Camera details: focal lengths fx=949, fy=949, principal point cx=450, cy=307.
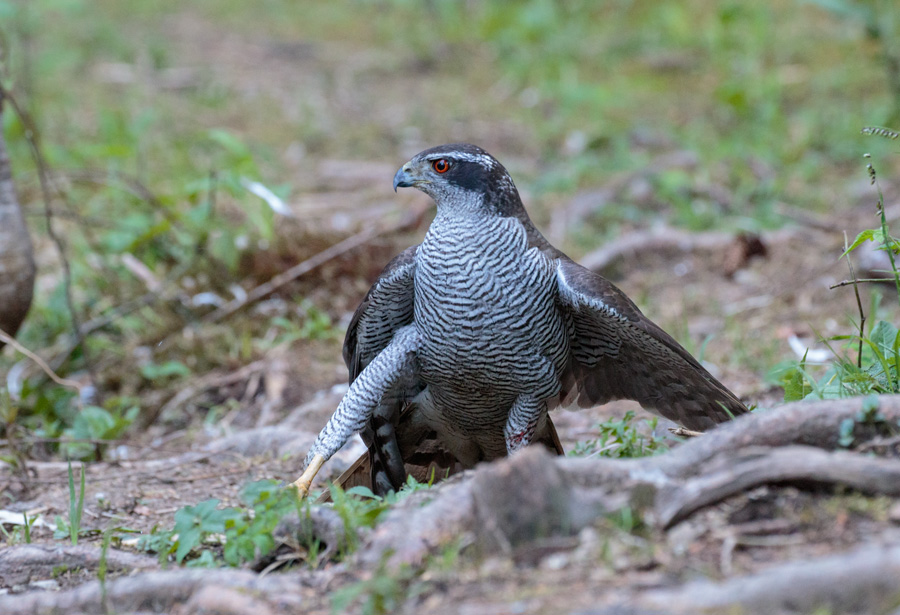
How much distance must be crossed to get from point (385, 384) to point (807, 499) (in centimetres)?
194

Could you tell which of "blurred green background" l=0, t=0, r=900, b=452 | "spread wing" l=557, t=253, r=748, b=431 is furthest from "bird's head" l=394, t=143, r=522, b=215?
"blurred green background" l=0, t=0, r=900, b=452

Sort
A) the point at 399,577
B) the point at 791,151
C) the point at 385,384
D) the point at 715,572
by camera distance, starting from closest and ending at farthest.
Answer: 1. the point at 715,572
2. the point at 399,577
3. the point at 385,384
4. the point at 791,151

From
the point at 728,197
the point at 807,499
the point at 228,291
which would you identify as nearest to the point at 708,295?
the point at 728,197

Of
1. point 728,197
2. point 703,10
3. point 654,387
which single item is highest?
point 703,10

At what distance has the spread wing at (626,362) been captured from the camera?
3705 mm

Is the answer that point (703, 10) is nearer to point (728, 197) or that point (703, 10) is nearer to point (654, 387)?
point (728, 197)

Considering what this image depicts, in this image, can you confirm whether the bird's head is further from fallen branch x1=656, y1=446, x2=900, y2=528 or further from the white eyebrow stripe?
fallen branch x1=656, y1=446, x2=900, y2=528

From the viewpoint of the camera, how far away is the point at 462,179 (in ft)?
13.1

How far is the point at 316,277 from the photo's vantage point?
6.44m

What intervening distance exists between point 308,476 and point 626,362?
143cm

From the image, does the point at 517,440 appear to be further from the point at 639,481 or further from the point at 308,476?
the point at 639,481

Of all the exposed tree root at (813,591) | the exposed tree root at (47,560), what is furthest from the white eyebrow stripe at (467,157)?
the exposed tree root at (813,591)

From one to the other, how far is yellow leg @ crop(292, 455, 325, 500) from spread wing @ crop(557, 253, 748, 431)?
3.90 feet

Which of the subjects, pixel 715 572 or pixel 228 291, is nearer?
pixel 715 572
